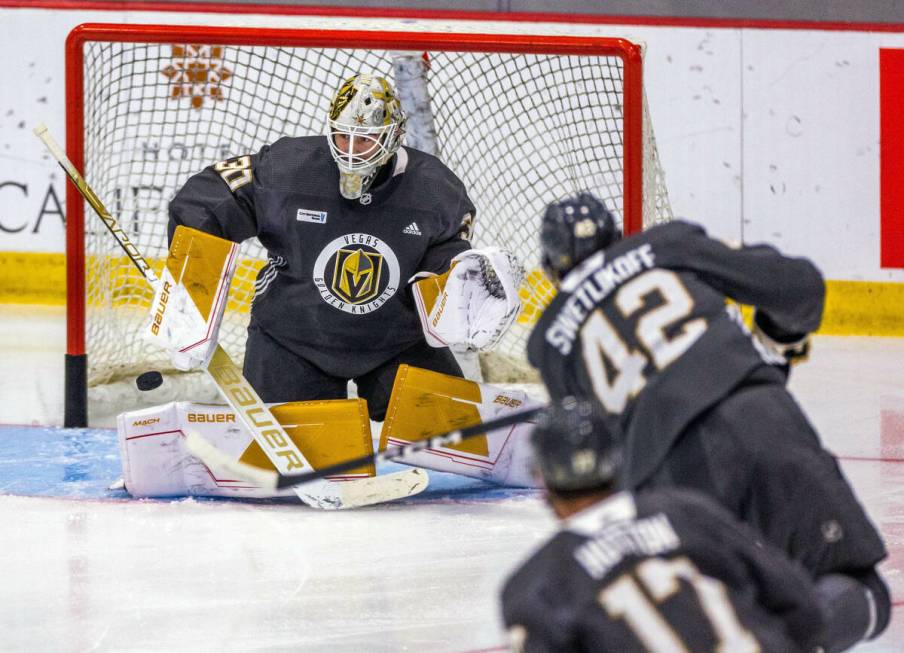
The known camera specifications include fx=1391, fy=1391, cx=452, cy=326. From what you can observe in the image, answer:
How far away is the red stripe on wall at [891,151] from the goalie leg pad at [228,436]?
3.21m

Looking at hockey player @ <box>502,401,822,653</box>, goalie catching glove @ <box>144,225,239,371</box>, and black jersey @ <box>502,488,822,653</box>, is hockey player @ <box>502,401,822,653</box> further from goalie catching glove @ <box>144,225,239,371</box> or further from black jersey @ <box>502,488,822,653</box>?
goalie catching glove @ <box>144,225,239,371</box>

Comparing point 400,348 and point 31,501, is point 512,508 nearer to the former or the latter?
point 400,348

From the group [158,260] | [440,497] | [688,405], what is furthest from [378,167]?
[158,260]

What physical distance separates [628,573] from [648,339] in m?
0.66

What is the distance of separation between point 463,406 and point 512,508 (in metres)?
0.29

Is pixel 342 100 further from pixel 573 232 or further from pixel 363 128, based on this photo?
pixel 573 232

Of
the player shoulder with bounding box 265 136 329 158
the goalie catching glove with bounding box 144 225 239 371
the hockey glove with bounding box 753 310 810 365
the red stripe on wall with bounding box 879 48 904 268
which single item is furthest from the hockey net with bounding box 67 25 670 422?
the hockey glove with bounding box 753 310 810 365

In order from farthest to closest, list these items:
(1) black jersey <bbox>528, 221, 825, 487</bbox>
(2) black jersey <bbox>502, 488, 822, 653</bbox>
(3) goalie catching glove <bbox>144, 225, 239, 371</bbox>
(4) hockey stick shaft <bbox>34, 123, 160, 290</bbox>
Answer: (4) hockey stick shaft <bbox>34, 123, 160, 290</bbox> → (3) goalie catching glove <bbox>144, 225, 239, 371</bbox> → (1) black jersey <bbox>528, 221, 825, 487</bbox> → (2) black jersey <bbox>502, 488, 822, 653</bbox>

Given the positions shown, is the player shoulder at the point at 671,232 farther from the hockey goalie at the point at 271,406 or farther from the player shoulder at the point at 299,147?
the player shoulder at the point at 299,147

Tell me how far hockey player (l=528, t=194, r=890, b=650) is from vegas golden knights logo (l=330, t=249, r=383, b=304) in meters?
1.54

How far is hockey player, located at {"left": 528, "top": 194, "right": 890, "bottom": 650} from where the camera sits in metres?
2.00

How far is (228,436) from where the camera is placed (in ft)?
11.5

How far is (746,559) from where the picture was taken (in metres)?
1.49

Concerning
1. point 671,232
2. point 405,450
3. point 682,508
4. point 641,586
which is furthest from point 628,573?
point 405,450
